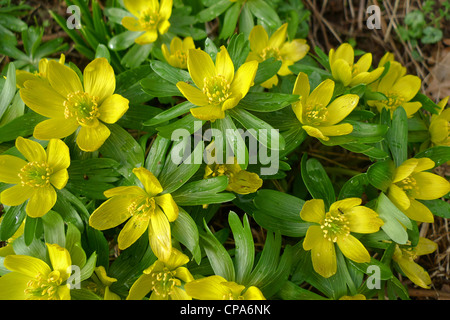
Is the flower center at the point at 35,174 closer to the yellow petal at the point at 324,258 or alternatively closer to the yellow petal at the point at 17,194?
the yellow petal at the point at 17,194

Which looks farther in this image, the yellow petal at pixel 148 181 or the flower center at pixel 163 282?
the flower center at pixel 163 282

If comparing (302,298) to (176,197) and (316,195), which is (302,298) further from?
(176,197)

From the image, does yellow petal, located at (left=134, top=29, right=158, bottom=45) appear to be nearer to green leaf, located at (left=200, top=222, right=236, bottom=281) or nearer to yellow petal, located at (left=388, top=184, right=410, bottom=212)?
green leaf, located at (left=200, top=222, right=236, bottom=281)

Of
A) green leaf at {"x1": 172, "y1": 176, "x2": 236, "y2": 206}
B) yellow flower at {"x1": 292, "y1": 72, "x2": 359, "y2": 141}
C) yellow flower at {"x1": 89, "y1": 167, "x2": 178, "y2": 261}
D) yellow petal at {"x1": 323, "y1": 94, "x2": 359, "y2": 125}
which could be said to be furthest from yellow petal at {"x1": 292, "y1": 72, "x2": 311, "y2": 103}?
yellow flower at {"x1": 89, "y1": 167, "x2": 178, "y2": 261}

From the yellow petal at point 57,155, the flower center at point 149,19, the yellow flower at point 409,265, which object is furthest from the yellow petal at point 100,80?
the yellow flower at point 409,265

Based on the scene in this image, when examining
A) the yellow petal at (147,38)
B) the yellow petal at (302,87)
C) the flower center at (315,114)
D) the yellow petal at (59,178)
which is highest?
the yellow petal at (147,38)
